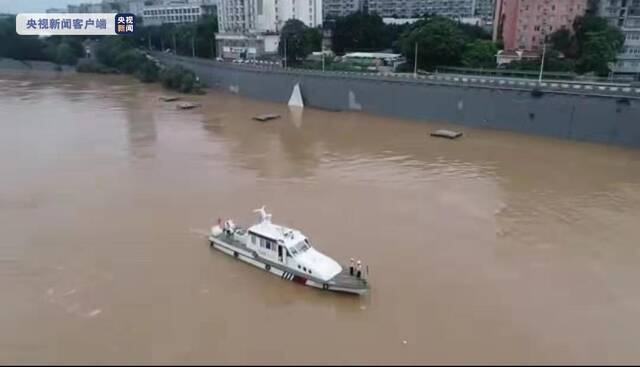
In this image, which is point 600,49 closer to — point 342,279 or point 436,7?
point 342,279

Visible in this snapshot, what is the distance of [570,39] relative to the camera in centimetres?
3481

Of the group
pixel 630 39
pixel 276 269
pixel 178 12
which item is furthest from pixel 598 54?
pixel 178 12

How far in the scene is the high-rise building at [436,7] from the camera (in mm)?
82062

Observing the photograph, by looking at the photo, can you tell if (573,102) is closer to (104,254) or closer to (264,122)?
(264,122)

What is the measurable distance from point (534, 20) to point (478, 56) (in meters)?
8.29

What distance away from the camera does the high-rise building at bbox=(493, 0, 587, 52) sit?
36.8 metres

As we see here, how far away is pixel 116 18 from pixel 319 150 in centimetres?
2601

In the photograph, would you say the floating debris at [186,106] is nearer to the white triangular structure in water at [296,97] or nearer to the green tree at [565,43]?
the white triangular structure in water at [296,97]

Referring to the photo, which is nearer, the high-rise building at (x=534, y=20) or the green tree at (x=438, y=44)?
the green tree at (x=438, y=44)

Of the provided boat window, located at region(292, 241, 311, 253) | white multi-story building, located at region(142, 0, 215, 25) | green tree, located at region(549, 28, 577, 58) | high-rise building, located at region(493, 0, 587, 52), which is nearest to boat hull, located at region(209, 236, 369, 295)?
boat window, located at region(292, 241, 311, 253)

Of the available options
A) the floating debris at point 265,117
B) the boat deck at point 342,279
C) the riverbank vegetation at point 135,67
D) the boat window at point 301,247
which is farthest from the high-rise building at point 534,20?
the boat deck at point 342,279

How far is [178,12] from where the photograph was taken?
92.1 m

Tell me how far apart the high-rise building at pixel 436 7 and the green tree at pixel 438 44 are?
164 ft

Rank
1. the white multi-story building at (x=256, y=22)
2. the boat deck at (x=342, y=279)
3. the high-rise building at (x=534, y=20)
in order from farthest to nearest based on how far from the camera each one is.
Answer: the white multi-story building at (x=256, y=22), the high-rise building at (x=534, y=20), the boat deck at (x=342, y=279)
